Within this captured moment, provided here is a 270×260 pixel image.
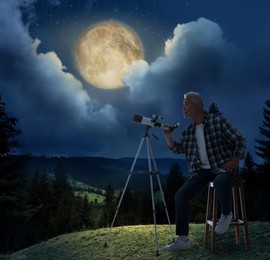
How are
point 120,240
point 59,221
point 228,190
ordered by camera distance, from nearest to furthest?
point 228,190
point 120,240
point 59,221

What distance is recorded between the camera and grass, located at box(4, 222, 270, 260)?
531cm

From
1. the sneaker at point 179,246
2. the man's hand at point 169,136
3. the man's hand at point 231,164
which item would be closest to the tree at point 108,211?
the sneaker at point 179,246

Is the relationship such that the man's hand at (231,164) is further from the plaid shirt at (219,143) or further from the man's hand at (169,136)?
the man's hand at (169,136)

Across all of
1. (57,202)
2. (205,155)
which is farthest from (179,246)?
(57,202)

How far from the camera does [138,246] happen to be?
6387mm

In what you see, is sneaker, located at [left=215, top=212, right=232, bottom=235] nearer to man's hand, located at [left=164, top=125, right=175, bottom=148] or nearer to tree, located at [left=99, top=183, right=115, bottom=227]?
man's hand, located at [left=164, top=125, right=175, bottom=148]

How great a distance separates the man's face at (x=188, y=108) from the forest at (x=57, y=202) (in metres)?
6.87

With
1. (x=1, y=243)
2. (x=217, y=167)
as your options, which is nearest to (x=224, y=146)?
(x=217, y=167)

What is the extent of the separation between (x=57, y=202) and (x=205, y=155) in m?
52.4

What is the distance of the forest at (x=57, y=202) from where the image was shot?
1973cm

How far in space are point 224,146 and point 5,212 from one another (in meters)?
16.6

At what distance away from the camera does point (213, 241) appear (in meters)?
5.33

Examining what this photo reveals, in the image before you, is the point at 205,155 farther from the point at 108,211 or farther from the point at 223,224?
the point at 108,211

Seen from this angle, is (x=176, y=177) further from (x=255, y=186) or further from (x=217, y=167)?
(x=217, y=167)
